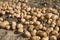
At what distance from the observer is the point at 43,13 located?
287 centimetres

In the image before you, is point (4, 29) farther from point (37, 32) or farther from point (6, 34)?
point (37, 32)

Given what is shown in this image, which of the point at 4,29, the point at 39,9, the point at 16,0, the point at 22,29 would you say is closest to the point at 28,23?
the point at 22,29

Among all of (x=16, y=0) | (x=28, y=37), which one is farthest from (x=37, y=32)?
(x=16, y=0)

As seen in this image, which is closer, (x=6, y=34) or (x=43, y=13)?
(x=6, y=34)

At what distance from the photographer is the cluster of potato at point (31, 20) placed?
2.26 meters

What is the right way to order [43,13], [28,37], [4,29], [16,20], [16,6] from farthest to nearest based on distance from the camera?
1. [16,6]
2. [43,13]
3. [16,20]
4. [4,29]
5. [28,37]

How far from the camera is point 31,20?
263 cm

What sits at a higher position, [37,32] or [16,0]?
[16,0]

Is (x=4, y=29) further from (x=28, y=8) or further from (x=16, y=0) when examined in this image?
(x=16, y=0)

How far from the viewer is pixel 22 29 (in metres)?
2.37

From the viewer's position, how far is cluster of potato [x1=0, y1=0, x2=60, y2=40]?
2258 mm

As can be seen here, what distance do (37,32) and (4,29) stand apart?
19.9 inches

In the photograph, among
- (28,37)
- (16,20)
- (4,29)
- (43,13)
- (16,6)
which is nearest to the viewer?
(28,37)

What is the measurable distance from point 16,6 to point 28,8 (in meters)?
0.24
